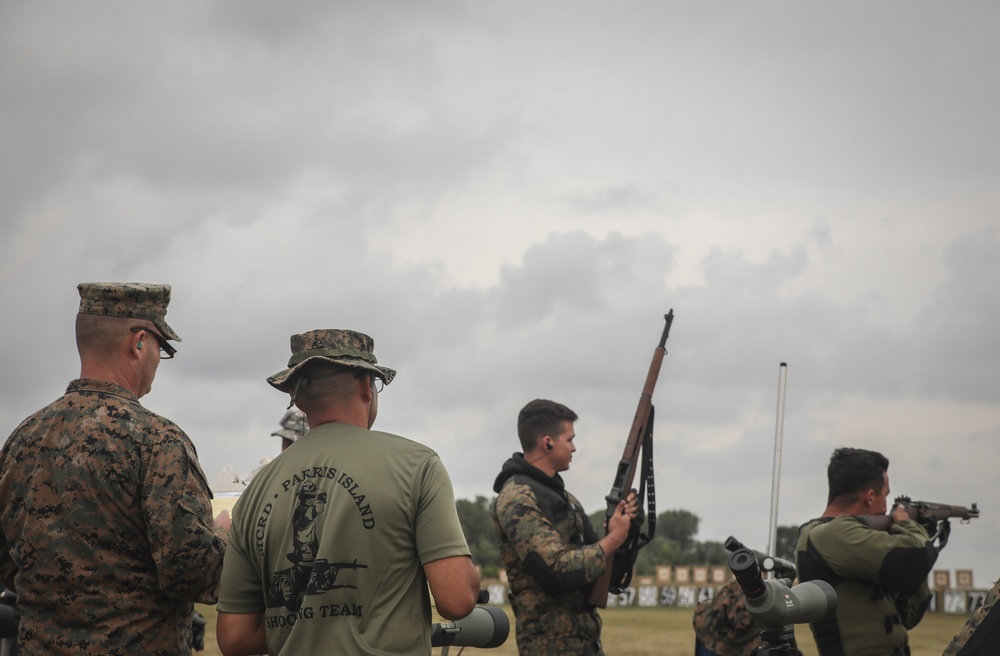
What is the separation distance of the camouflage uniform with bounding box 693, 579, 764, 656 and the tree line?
22.8 metres

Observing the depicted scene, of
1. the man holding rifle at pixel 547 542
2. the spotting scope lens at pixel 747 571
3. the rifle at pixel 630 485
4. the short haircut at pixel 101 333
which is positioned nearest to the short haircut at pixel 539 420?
the man holding rifle at pixel 547 542

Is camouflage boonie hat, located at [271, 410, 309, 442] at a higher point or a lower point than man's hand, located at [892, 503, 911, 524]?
higher

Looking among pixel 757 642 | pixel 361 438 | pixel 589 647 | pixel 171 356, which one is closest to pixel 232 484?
pixel 171 356

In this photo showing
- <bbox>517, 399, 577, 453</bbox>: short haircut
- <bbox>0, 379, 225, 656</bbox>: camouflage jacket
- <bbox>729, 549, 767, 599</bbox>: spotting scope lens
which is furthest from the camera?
<bbox>517, 399, 577, 453</bbox>: short haircut

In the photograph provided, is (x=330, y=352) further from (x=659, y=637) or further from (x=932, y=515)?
(x=659, y=637)

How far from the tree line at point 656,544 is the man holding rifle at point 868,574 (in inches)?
891

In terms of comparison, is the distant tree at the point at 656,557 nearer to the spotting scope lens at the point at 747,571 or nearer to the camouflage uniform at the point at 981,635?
the spotting scope lens at the point at 747,571

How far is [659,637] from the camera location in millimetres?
20000

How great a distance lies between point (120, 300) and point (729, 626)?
3683 millimetres

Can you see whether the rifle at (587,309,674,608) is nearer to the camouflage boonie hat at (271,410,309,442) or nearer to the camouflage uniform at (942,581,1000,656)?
the camouflage boonie hat at (271,410,309,442)

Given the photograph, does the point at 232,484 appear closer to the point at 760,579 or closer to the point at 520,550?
the point at 520,550

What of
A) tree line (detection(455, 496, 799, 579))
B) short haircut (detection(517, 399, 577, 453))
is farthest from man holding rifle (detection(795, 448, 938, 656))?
tree line (detection(455, 496, 799, 579))

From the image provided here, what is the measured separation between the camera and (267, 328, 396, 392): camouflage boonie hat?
362 cm

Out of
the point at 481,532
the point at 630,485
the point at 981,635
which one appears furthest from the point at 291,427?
the point at 481,532
